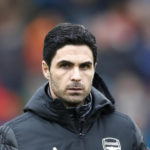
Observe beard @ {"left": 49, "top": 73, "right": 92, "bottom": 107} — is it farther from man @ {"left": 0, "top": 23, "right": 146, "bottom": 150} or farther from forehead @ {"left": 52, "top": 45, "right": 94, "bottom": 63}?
forehead @ {"left": 52, "top": 45, "right": 94, "bottom": 63}

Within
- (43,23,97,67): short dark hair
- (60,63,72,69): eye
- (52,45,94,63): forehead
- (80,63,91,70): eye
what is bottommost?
(80,63,91,70): eye

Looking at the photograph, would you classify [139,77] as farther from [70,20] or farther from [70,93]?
[70,93]

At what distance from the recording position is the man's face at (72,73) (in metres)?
4.41

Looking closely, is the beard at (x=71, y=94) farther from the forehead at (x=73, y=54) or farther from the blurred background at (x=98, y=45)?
the blurred background at (x=98, y=45)

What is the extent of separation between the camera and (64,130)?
14.5ft

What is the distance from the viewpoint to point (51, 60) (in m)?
4.51

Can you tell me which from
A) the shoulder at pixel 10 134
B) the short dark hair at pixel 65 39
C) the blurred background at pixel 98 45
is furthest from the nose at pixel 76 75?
the blurred background at pixel 98 45

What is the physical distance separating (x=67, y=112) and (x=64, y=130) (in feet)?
0.40

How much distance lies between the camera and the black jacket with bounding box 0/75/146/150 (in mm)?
4348

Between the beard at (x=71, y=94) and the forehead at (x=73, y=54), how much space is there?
0.52 feet

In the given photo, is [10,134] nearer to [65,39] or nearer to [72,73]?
[72,73]

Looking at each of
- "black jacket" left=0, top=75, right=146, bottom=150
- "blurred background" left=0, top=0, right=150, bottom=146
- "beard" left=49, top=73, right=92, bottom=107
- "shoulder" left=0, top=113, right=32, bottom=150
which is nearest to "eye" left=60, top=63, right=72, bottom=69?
"beard" left=49, top=73, right=92, bottom=107

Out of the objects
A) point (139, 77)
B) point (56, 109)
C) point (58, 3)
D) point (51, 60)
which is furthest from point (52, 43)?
point (58, 3)

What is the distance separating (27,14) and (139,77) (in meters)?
1.93
